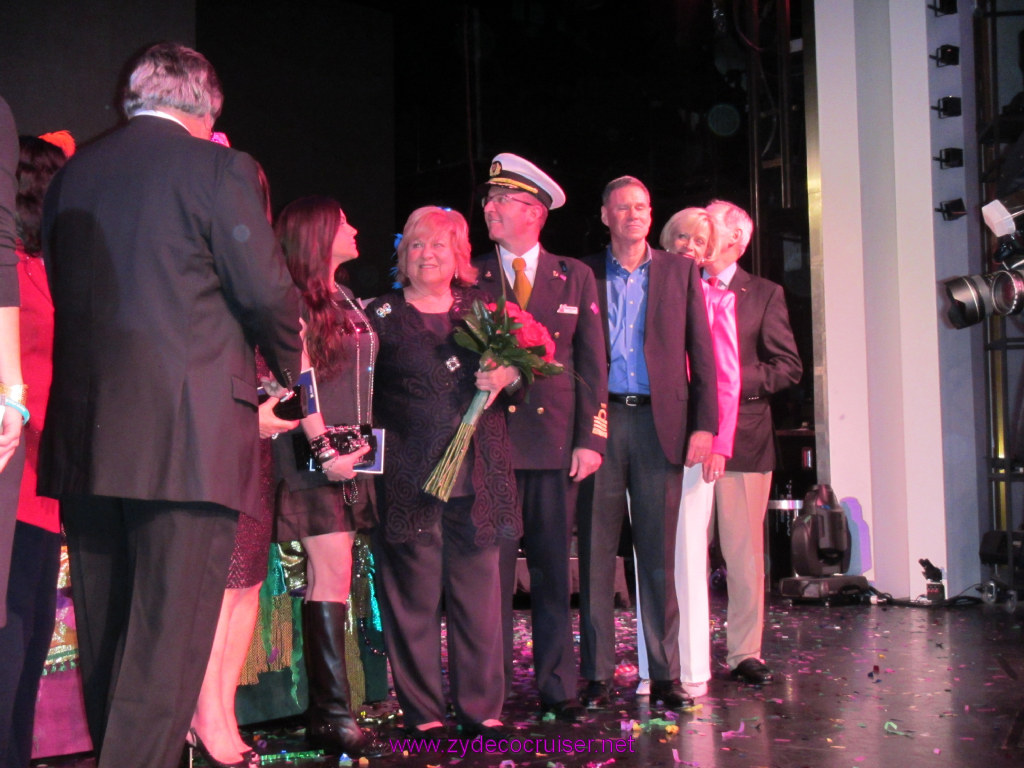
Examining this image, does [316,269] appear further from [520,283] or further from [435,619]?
[435,619]

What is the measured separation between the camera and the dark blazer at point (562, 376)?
3273 millimetres

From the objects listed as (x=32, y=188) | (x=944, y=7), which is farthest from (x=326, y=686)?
(x=944, y=7)

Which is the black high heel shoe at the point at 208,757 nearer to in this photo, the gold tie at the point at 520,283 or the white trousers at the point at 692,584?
the white trousers at the point at 692,584

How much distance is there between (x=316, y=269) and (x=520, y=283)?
0.82 metres

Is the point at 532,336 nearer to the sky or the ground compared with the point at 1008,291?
nearer to the ground

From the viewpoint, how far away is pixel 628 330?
141 inches

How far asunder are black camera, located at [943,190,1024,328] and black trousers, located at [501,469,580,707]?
146 centimetres

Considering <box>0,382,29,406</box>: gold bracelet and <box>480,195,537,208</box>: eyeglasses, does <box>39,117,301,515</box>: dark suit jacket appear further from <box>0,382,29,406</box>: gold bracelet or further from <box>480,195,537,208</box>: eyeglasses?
<box>480,195,537,208</box>: eyeglasses

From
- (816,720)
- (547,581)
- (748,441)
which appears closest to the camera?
(816,720)

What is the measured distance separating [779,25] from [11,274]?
238 inches

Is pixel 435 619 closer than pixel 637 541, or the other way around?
pixel 435 619

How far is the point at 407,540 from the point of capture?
9.64 ft

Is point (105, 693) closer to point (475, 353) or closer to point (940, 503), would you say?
point (475, 353)

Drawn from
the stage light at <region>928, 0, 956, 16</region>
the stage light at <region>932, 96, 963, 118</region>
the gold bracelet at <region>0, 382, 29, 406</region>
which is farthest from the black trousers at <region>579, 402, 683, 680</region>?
the stage light at <region>928, 0, 956, 16</region>
